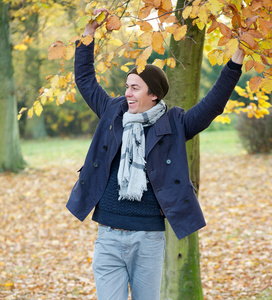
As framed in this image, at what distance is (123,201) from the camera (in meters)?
2.48

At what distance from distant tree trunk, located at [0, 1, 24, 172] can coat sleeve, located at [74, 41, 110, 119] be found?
30.2 feet

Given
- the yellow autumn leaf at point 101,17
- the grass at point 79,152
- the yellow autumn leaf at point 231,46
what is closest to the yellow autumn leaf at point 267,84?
the yellow autumn leaf at point 231,46

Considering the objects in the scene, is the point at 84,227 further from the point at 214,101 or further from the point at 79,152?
the point at 79,152

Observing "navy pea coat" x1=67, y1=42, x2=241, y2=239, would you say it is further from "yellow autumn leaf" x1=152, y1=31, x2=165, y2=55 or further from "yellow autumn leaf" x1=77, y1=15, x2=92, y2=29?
"yellow autumn leaf" x1=77, y1=15, x2=92, y2=29

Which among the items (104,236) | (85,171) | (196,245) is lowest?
(196,245)

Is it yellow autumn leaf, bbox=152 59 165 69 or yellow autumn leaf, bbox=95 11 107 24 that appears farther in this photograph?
yellow autumn leaf, bbox=152 59 165 69

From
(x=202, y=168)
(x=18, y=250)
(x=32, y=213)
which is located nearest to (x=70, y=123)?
(x=202, y=168)

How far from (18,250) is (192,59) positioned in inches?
168

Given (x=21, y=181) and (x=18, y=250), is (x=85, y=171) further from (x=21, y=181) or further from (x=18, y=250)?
(x=21, y=181)

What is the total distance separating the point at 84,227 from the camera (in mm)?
7793

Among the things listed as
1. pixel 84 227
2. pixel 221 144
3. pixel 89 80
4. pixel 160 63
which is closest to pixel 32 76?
pixel 221 144

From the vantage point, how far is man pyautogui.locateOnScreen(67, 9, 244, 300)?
2.45 metres

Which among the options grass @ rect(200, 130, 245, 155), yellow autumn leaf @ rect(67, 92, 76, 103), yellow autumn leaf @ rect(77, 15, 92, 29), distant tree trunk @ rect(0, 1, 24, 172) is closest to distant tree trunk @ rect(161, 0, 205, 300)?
yellow autumn leaf @ rect(67, 92, 76, 103)

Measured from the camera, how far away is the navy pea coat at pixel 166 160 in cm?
245
